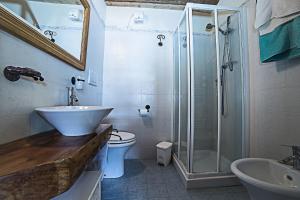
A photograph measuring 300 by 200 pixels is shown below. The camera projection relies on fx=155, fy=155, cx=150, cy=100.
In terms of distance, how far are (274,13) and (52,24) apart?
66.9 inches

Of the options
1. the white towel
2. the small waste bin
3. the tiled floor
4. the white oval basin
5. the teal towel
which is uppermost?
the white towel

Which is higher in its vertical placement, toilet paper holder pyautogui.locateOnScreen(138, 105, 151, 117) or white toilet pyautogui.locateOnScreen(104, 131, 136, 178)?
toilet paper holder pyautogui.locateOnScreen(138, 105, 151, 117)

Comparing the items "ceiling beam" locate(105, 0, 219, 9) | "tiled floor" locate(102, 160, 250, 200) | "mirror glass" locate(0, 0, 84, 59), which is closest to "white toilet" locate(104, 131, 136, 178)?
"tiled floor" locate(102, 160, 250, 200)

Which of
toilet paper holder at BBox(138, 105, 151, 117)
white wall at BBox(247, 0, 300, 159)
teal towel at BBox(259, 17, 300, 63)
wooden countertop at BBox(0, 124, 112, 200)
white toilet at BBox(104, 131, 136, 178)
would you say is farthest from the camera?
toilet paper holder at BBox(138, 105, 151, 117)

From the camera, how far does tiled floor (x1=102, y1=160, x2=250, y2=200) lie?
57.9 inches

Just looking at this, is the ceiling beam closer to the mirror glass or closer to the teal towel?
the mirror glass

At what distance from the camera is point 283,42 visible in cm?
113

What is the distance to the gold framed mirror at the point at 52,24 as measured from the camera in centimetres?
75

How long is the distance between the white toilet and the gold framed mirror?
866mm

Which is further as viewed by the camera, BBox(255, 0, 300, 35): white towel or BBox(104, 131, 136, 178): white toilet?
BBox(104, 131, 136, 178): white toilet

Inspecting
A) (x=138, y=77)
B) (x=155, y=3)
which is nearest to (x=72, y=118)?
(x=138, y=77)

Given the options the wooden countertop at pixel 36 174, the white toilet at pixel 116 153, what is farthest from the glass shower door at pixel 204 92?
the wooden countertop at pixel 36 174

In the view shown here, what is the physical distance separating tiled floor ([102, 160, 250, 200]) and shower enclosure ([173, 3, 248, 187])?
136 mm

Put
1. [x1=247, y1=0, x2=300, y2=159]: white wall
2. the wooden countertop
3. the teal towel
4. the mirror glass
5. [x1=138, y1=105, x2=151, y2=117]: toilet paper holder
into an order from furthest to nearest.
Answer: [x1=138, y1=105, x2=151, y2=117]: toilet paper holder < [x1=247, y1=0, x2=300, y2=159]: white wall < the teal towel < the mirror glass < the wooden countertop
